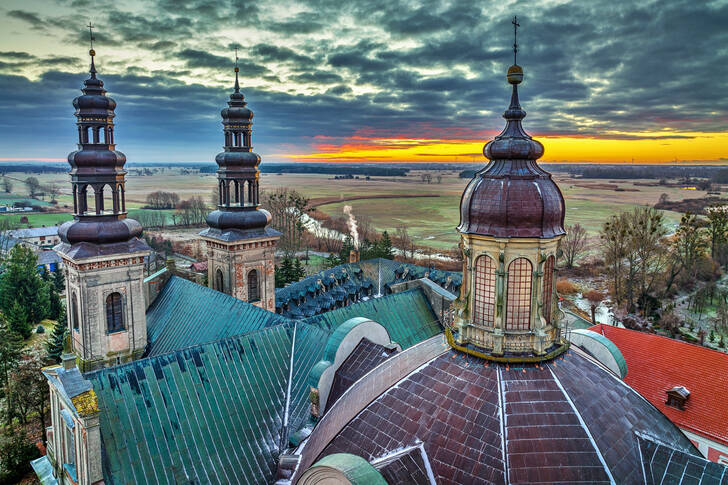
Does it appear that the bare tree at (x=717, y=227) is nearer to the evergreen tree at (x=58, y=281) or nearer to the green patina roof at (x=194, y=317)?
the green patina roof at (x=194, y=317)

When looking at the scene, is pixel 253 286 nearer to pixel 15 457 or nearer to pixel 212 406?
pixel 212 406

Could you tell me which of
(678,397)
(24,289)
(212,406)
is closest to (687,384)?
(678,397)

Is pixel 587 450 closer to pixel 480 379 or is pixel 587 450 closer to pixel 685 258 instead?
pixel 480 379

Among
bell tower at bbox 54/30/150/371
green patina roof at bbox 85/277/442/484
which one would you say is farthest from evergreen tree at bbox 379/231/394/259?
green patina roof at bbox 85/277/442/484

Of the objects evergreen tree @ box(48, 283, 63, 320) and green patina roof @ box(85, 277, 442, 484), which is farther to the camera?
evergreen tree @ box(48, 283, 63, 320)

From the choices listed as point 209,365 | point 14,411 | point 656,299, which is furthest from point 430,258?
point 209,365

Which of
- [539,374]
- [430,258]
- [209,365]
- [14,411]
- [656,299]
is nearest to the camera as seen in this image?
[539,374]

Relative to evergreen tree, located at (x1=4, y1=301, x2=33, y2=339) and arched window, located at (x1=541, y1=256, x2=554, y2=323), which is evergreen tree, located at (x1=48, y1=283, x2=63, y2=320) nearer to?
evergreen tree, located at (x1=4, y1=301, x2=33, y2=339)

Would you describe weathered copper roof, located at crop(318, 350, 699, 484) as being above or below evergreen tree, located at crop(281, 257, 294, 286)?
above
